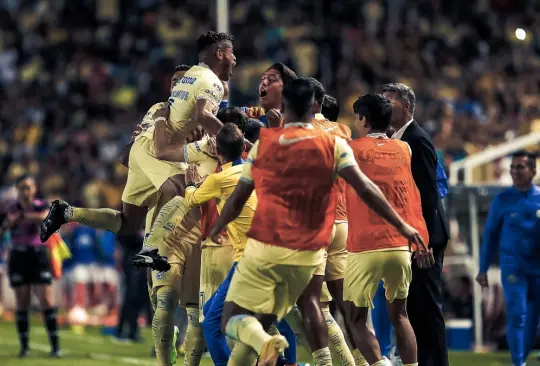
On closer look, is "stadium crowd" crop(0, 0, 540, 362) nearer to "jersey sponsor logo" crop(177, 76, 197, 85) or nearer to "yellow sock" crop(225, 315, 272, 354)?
"jersey sponsor logo" crop(177, 76, 197, 85)

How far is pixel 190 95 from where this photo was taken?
12031mm

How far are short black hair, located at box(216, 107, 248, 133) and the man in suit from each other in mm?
1307

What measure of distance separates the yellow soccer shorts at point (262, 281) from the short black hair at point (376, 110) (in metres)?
1.87

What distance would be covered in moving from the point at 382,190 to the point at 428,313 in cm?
164

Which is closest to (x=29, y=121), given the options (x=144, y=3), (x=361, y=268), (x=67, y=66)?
(x=67, y=66)

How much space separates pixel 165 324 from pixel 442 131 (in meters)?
10.6

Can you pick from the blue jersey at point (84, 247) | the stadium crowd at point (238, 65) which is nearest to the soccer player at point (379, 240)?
the stadium crowd at point (238, 65)

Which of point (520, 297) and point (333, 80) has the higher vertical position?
point (333, 80)

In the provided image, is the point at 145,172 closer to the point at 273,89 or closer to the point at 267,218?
the point at 273,89

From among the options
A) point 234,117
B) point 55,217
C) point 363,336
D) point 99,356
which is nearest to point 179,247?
point 55,217

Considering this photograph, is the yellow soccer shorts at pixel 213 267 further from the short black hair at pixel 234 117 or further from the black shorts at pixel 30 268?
the black shorts at pixel 30 268

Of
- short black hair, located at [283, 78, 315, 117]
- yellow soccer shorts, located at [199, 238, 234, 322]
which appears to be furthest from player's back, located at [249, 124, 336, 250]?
yellow soccer shorts, located at [199, 238, 234, 322]

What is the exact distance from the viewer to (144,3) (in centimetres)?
3219

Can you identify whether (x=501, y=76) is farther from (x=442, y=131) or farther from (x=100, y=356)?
(x=100, y=356)
